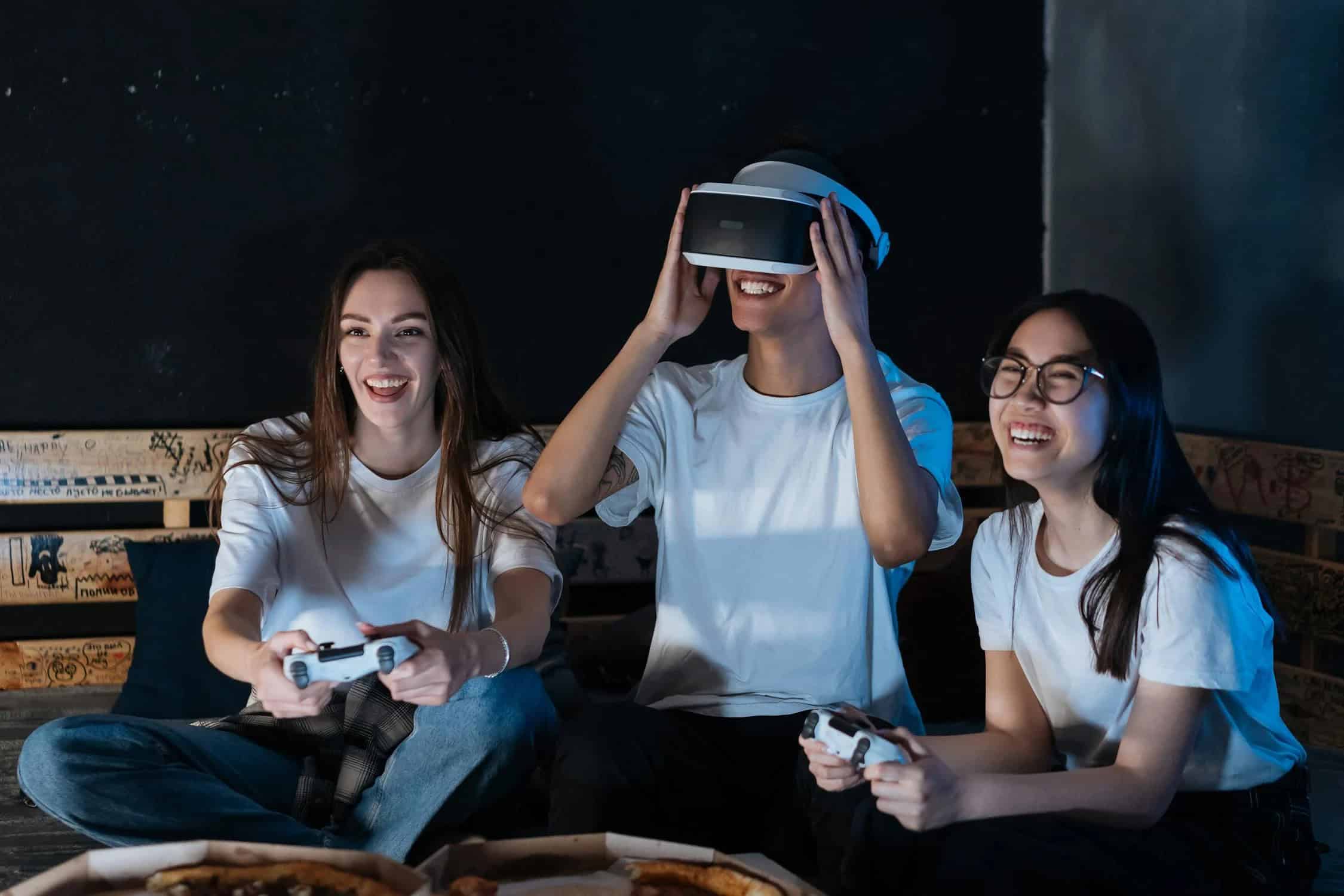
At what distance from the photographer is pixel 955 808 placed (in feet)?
4.70

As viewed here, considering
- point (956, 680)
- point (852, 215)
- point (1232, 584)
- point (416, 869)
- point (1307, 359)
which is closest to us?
point (416, 869)

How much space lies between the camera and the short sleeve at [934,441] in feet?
6.45

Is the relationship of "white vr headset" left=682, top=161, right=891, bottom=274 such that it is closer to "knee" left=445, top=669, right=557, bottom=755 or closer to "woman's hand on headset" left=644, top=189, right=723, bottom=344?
"woman's hand on headset" left=644, top=189, right=723, bottom=344

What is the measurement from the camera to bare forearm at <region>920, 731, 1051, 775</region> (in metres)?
1.67

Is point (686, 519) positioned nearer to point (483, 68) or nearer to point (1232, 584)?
point (1232, 584)

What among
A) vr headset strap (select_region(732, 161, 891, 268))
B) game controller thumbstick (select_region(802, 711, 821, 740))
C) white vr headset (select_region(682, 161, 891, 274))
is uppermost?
vr headset strap (select_region(732, 161, 891, 268))

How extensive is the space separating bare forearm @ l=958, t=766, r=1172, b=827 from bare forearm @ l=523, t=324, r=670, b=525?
757 mm

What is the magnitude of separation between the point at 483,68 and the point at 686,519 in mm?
1541

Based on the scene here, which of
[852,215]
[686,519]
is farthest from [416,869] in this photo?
[852,215]

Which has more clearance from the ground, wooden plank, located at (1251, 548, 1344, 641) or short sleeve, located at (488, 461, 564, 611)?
short sleeve, located at (488, 461, 564, 611)

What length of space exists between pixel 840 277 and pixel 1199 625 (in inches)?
27.0

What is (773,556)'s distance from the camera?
78.5 inches

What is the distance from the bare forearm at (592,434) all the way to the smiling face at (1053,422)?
1.77ft

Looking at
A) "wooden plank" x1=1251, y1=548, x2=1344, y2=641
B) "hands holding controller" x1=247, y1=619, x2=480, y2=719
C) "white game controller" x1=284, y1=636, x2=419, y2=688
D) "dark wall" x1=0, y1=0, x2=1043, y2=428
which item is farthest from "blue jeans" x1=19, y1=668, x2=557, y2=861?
"wooden plank" x1=1251, y1=548, x2=1344, y2=641
